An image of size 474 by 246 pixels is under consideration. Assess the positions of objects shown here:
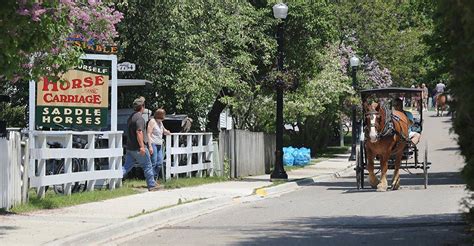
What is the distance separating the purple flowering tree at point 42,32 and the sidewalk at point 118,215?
85.0 inches

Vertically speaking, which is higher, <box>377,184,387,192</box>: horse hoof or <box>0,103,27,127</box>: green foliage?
<box>0,103,27,127</box>: green foliage

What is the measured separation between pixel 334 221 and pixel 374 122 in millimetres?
6727

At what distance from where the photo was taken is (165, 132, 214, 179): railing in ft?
75.1

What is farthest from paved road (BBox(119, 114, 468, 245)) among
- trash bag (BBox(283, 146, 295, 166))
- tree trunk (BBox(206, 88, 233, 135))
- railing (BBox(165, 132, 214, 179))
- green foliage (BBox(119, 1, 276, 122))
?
trash bag (BBox(283, 146, 295, 166))

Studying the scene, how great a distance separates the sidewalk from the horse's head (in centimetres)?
301

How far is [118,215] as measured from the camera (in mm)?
14703

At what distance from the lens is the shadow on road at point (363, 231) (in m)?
12.0

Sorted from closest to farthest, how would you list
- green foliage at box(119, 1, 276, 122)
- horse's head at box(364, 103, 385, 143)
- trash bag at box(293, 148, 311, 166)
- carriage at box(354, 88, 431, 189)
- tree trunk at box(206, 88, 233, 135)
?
1. horse's head at box(364, 103, 385, 143)
2. carriage at box(354, 88, 431, 189)
3. green foliage at box(119, 1, 276, 122)
4. tree trunk at box(206, 88, 233, 135)
5. trash bag at box(293, 148, 311, 166)

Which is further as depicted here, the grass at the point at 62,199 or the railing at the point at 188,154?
the railing at the point at 188,154

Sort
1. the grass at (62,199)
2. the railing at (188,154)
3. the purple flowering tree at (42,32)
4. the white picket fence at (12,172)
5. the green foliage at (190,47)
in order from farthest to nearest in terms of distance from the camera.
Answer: the green foliage at (190,47) → the railing at (188,154) → the grass at (62,199) → the white picket fence at (12,172) → the purple flowering tree at (42,32)

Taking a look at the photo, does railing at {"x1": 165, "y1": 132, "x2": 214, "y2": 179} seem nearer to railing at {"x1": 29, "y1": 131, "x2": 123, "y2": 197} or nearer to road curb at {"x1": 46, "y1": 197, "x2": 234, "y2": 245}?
railing at {"x1": 29, "y1": 131, "x2": 123, "y2": 197}

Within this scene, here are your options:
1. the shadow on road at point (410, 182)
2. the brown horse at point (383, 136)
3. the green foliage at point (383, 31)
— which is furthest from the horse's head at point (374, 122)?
the green foliage at point (383, 31)

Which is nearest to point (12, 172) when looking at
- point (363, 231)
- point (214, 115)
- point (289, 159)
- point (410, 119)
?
point (363, 231)

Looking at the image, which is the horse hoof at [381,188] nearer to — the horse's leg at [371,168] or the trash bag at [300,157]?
the horse's leg at [371,168]
